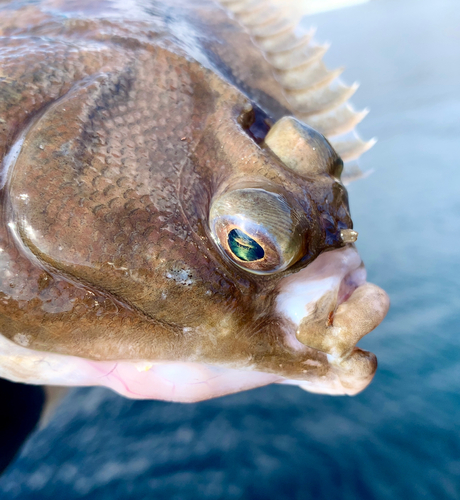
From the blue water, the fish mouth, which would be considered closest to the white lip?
the fish mouth

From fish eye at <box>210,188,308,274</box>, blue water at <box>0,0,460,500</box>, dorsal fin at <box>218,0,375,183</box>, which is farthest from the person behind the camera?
dorsal fin at <box>218,0,375,183</box>

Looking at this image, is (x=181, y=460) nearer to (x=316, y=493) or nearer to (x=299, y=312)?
(x=316, y=493)

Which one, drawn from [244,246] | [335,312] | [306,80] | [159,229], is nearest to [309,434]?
[335,312]

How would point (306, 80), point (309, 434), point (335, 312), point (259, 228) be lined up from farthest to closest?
1. point (306, 80)
2. point (309, 434)
3. point (335, 312)
4. point (259, 228)

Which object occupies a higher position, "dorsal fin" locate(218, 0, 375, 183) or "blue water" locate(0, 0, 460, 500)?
"dorsal fin" locate(218, 0, 375, 183)

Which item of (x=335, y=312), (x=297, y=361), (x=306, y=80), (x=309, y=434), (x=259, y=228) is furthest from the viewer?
(x=306, y=80)

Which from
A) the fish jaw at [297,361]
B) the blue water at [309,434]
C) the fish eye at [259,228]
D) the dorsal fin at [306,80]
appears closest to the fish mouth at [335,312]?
the fish jaw at [297,361]

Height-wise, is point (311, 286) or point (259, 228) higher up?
point (259, 228)

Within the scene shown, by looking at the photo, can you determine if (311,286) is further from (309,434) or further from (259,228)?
(309,434)

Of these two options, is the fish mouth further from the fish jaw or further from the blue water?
the blue water
